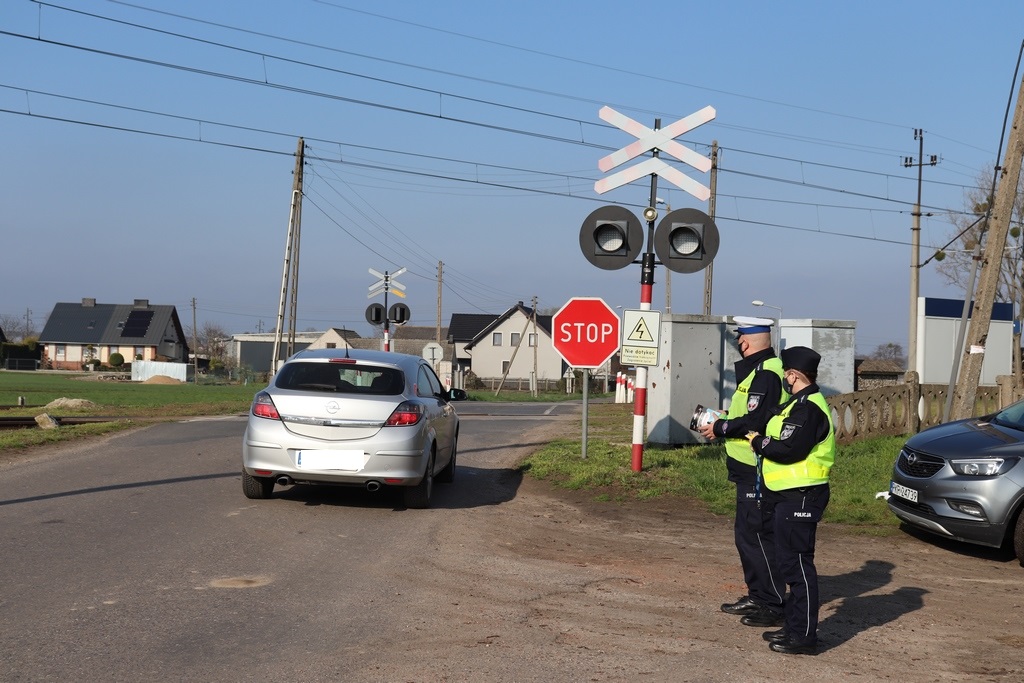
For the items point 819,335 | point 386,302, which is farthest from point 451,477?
point 386,302

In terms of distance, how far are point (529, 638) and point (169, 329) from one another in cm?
11821

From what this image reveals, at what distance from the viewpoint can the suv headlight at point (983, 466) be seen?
9219 millimetres

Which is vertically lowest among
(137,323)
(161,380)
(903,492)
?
(161,380)

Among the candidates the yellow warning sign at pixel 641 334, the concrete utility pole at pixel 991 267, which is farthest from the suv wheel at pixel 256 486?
the concrete utility pole at pixel 991 267

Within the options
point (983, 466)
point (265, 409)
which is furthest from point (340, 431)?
point (983, 466)

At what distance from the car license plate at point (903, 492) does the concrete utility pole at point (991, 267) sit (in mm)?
5108

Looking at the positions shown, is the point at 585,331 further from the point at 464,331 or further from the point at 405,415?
the point at 464,331

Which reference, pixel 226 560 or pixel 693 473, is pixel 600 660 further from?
pixel 693 473

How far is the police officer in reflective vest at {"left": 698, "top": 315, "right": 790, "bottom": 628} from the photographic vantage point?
620 centimetres

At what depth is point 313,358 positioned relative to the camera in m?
10.7

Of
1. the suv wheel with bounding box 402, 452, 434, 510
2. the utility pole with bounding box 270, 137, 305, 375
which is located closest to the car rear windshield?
the suv wheel with bounding box 402, 452, 434, 510

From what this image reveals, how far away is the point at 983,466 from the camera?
9305 mm

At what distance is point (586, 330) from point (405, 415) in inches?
157

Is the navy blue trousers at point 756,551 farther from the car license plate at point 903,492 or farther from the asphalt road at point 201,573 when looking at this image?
the car license plate at point 903,492
